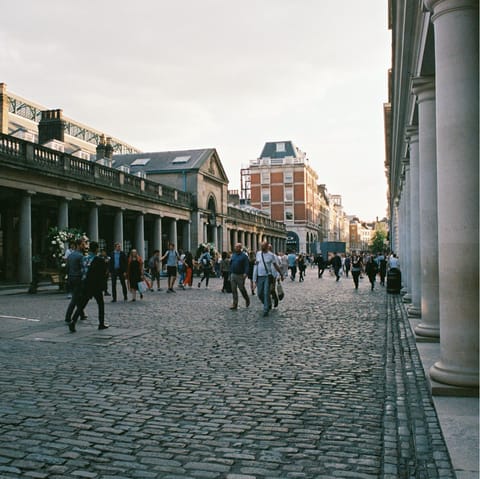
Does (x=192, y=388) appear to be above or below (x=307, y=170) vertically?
below

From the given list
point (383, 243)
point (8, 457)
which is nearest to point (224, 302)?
point (8, 457)

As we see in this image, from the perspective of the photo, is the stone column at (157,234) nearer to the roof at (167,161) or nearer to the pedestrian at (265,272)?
the roof at (167,161)

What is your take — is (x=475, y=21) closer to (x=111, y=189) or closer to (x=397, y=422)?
(x=397, y=422)

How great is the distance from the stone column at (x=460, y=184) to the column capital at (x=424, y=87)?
2.57 metres

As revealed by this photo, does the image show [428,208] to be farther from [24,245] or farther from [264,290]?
[24,245]

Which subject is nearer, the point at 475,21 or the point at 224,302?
the point at 475,21

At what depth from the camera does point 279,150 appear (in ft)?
344

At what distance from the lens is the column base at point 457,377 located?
509cm

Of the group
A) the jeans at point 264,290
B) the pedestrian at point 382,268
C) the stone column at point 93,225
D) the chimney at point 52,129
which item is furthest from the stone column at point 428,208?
the chimney at point 52,129

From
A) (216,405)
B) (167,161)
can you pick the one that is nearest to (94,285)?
(216,405)

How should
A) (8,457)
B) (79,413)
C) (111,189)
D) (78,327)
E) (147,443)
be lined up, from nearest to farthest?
(8,457) → (147,443) → (79,413) → (78,327) → (111,189)

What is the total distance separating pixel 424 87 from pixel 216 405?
5.41 meters

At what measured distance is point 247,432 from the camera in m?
4.40

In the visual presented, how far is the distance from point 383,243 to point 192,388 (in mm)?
137072
